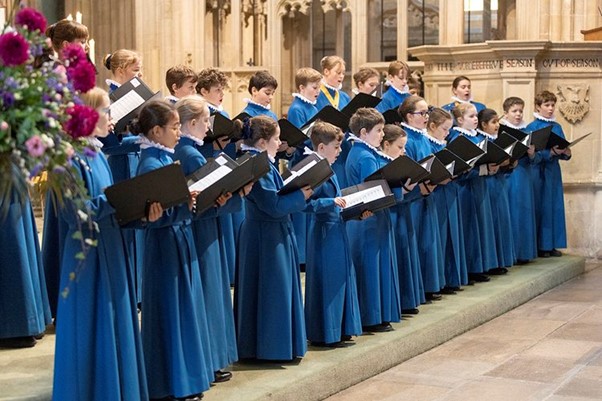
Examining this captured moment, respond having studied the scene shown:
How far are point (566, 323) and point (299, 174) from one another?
310 centimetres

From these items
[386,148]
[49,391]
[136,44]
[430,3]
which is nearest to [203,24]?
[136,44]

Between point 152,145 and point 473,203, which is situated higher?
point 152,145

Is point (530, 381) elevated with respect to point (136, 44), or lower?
lower

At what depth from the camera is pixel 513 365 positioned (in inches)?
269

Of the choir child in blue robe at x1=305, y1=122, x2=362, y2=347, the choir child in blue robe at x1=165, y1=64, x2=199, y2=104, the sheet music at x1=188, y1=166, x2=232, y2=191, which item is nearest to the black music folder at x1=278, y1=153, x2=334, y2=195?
the choir child in blue robe at x1=305, y1=122, x2=362, y2=347

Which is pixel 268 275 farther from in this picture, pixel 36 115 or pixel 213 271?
pixel 36 115

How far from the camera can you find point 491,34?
14.3 meters

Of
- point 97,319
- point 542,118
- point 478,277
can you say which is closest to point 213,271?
point 97,319

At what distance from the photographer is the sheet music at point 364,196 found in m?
6.42

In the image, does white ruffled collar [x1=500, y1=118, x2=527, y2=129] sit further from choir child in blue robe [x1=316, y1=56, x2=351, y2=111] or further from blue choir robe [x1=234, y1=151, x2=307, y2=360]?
blue choir robe [x1=234, y1=151, x2=307, y2=360]

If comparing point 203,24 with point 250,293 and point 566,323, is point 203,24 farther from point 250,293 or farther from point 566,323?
point 250,293

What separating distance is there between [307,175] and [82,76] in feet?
7.30

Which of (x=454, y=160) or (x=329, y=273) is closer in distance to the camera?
(x=329, y=273)

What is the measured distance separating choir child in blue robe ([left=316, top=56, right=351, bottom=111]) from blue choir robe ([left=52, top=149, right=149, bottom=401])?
14.2ft
